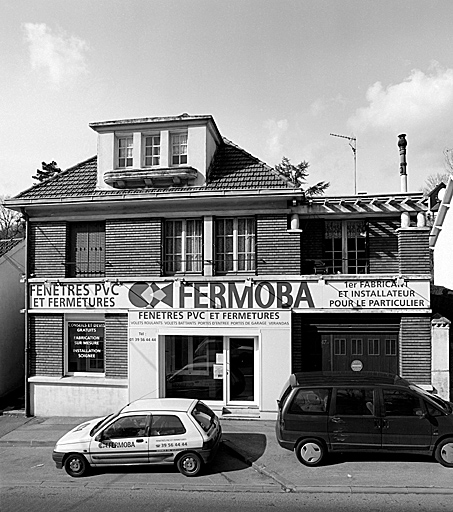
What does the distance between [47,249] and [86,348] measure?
3.36 meters

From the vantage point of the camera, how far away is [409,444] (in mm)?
9930

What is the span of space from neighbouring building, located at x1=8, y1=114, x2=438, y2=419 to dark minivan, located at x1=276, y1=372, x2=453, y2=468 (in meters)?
3.31

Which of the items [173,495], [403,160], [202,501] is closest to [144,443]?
[173,495]

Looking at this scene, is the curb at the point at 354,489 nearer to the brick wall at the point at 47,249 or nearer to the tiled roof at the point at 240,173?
the tiled roof at the point at 240,173

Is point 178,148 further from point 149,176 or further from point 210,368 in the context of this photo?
point 210,368

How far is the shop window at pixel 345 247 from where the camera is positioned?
47.1 feet

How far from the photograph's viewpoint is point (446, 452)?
987cm

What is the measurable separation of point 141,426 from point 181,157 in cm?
837

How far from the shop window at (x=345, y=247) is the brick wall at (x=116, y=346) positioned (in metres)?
6.42

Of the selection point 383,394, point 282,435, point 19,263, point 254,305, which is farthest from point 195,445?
point 19,263

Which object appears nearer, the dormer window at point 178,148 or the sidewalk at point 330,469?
the sidewalk at point 330,469

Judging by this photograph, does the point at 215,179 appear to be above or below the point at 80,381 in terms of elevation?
above

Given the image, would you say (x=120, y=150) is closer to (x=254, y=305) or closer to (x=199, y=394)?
(x=254, y=305)

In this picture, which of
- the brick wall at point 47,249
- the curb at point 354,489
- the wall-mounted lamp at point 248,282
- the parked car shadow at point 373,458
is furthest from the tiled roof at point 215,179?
the curb at point 354,489
